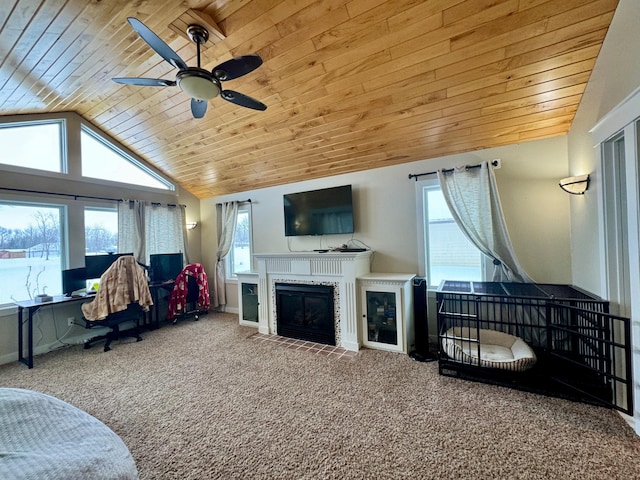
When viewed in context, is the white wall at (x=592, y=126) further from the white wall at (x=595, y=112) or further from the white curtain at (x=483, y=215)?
the white curtain at (x=483, y=215)

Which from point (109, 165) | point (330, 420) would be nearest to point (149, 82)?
point (330, 420)

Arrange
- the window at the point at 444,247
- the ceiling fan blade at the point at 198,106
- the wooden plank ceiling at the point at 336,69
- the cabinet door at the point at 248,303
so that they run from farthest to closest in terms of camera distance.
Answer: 1. the cabinet door at the point at 248,303
2. the window at the point at 444,247
3. the ceiling fan blade at the point at 198,106
4. the wooden plank ceiling at the point at 336,69

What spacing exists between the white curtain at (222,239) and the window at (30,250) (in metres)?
2.26

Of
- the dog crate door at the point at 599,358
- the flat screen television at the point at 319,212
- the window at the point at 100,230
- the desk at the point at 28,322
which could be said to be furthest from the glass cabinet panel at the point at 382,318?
the window at the point at 100,230

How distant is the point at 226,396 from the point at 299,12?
325cm

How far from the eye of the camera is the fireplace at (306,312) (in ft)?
11.3

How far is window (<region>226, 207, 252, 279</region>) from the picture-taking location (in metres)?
5.05

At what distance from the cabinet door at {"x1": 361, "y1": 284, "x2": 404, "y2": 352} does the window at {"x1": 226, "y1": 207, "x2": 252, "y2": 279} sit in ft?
8.68

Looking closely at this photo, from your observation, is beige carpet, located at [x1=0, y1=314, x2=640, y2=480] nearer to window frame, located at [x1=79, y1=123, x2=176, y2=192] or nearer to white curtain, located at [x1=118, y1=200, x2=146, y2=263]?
white curtain, located at [x1=118, y1=200, x2=146, y2=263]

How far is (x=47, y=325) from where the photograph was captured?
357cm

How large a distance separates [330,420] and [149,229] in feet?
14.9

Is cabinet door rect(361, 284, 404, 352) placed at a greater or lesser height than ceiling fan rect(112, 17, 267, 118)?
lesser

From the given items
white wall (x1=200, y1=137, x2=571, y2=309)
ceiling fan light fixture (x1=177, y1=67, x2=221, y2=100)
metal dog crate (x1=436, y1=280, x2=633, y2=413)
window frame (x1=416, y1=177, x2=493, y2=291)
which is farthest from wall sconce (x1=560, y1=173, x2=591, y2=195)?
ceiling fan light fixture (x1=177, y1=67, x2=221, y2=100)

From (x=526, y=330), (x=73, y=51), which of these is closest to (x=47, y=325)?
(x=73, y=51)
